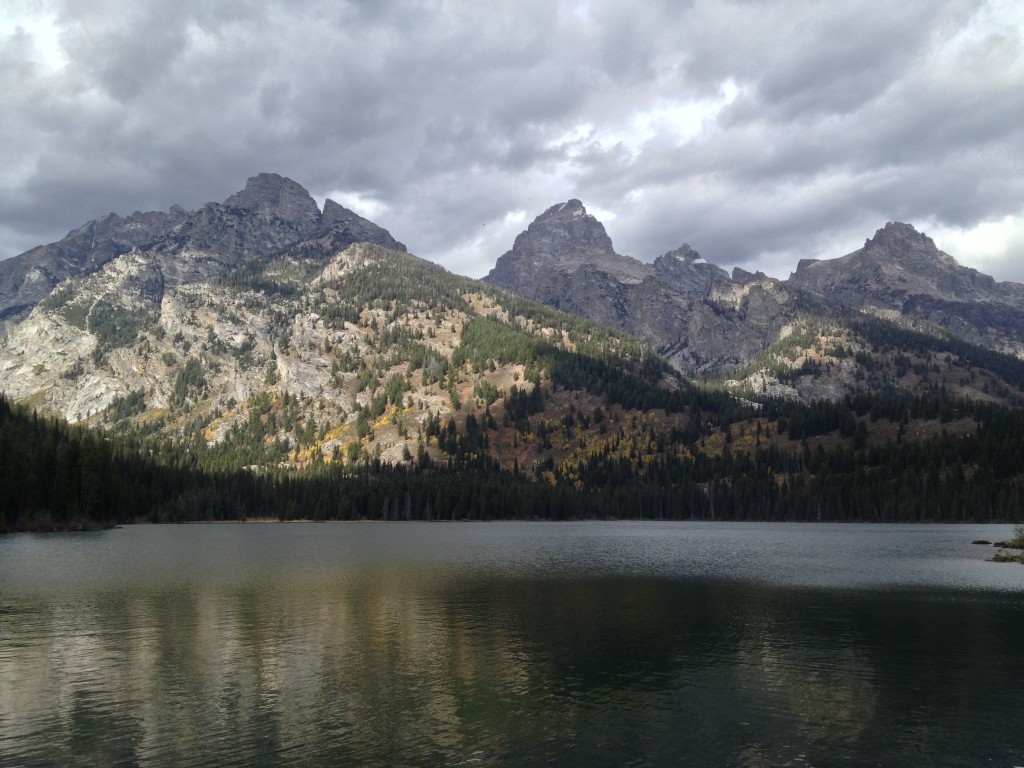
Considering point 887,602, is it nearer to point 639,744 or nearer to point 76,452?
point 639,744

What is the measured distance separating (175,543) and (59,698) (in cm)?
10248

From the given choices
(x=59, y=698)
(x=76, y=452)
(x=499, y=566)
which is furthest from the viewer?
(x=76, y=452)

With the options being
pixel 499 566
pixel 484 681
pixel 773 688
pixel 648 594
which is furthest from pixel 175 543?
pixel 773 688

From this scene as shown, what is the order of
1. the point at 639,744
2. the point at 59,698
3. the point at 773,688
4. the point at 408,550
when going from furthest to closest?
the point at 408,550
the point at 773,688
the point at 59,698
the point at 639,744

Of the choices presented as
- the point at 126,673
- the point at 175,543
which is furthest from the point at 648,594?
the point at 175,543

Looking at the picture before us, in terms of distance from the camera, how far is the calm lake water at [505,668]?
29391 millimetres

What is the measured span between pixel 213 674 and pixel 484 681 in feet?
51.2

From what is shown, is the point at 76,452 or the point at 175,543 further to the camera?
the point at 76,452

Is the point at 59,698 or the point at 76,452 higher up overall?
the point at 76,452

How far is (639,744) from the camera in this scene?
29734 mm

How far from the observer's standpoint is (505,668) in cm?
4147

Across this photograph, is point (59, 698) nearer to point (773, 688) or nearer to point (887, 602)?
point (773, 688)

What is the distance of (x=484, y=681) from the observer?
127 ft

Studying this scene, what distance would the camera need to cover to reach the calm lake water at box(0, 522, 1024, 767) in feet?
96.4
